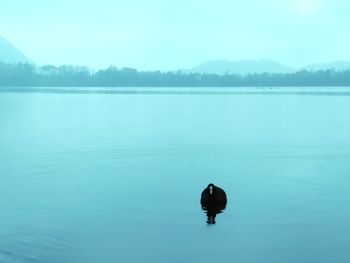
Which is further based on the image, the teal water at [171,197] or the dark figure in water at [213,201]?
the dark figure in water at [213,201]

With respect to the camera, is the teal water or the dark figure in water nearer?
the teal water

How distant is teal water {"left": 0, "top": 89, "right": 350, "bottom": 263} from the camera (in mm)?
12867

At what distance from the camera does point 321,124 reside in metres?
43.5

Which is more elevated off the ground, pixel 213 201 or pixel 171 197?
pixel 213 201

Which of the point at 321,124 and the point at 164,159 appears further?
the point at 321,124

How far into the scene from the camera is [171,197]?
18.2 meters

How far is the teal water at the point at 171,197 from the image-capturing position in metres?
12.9

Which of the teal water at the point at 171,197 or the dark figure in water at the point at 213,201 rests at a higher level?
the dark figure in water at the point at 213,201

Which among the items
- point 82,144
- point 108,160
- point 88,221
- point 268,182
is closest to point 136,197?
point 88,221

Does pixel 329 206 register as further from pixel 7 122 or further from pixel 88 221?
pixel 7 122

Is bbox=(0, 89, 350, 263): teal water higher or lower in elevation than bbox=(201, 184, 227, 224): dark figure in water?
lower

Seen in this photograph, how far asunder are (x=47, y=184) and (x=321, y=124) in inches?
1162

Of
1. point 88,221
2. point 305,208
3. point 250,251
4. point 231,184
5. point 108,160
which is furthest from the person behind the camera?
point 108,160

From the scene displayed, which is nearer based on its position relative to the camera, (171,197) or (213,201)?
(213,201)
